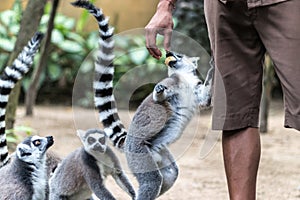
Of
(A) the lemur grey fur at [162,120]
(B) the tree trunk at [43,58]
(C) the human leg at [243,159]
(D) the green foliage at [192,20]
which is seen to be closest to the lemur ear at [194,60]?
(A) the lemur grey fur at [162,120]

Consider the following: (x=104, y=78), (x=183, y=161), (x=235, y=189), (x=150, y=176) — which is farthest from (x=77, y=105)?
(x=183, y=161)

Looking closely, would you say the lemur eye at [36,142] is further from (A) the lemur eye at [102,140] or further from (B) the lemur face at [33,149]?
(A) the lemur eye at [102,140]

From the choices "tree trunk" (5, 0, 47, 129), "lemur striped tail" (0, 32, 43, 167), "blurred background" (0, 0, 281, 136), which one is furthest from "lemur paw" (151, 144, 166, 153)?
"blurred background" (0, 0, 281, 136)

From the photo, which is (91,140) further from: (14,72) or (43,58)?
(43,58)

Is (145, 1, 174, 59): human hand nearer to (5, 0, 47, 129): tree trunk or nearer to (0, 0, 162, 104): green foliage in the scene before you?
(5, 0, 47, 129): tree trunk

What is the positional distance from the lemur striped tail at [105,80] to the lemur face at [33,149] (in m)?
0.31

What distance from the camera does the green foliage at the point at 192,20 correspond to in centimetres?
1020

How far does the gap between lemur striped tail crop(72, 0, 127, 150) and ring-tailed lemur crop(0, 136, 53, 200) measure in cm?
32

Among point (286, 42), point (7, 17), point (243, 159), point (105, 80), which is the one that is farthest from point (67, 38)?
point (286, 42)

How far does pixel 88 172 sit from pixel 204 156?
2.81 ft

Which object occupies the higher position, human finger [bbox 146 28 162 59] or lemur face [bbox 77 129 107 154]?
human finger [bbox 146 28 162 59]

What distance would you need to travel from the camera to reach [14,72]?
12.6 feet

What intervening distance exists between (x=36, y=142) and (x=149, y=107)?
556mm

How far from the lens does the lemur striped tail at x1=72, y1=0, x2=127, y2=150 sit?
3.55 metres
